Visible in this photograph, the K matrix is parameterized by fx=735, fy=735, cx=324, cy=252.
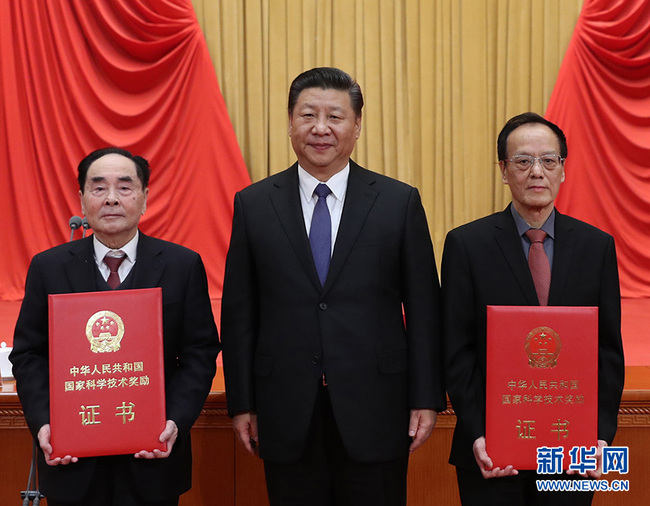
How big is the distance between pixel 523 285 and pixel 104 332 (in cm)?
82

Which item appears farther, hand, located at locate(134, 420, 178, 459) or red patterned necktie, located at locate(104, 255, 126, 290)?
red patterned necktie, located at locate(104, 255, 126, 290)

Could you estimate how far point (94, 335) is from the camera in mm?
1397

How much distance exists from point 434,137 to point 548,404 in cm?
328

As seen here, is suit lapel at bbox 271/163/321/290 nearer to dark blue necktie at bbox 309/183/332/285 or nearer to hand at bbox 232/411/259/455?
dark blue necktie at bbox 309/183/332/285

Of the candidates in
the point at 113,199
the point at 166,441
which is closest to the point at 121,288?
the point at 113,199

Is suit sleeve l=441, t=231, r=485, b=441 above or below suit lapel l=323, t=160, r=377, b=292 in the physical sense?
below

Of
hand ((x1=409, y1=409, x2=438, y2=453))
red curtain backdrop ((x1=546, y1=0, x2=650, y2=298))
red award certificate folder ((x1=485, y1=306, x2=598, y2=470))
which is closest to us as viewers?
red award certificate folder ((x1=485, y1=306, x2=598, y2=470))

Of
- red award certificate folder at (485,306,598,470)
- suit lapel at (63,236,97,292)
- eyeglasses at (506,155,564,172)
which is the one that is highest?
eyeglasses at (506,155,564,172)

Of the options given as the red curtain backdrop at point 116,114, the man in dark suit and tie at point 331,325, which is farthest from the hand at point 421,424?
the red curtain backdrop at point 116,114

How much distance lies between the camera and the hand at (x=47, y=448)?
1.38m

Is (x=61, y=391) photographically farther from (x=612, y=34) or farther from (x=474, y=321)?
(x=612, y=34)

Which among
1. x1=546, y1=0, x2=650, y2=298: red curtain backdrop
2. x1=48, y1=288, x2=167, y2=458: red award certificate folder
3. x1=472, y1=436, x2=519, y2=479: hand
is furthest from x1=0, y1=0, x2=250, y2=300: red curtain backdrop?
x1=472, y1=436, x2=519, y2=479: hand

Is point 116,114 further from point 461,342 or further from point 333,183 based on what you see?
point 461,342

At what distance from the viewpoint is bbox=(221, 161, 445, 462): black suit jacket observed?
1443mm
